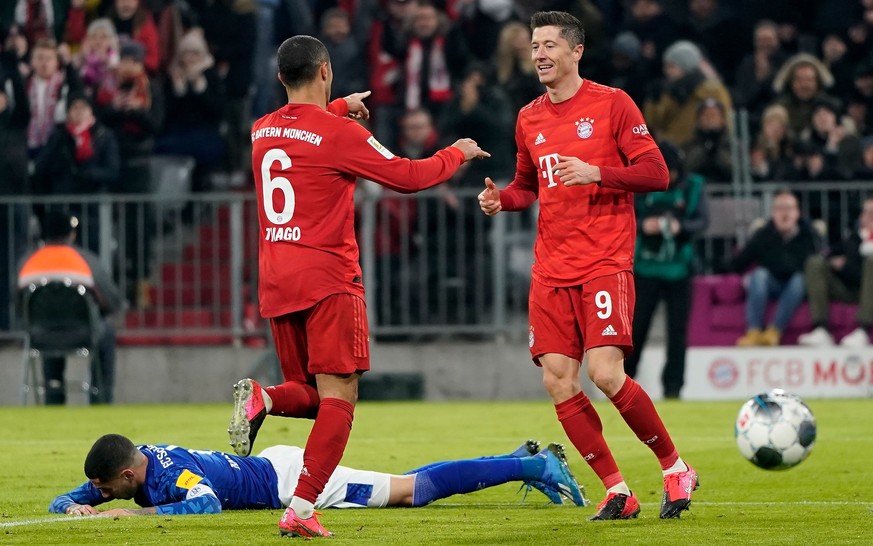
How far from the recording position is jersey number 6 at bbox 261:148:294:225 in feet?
24.4

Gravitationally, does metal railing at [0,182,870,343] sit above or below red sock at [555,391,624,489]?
above

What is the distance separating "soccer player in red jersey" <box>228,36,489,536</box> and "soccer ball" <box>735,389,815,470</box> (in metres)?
2.53

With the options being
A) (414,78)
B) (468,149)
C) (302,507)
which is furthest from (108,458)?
(414,78)

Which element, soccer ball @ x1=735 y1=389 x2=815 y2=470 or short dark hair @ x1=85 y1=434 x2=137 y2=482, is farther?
soccer ball @ x1=735 y1=389 x2=815 y2=470

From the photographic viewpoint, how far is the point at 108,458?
25.4ft

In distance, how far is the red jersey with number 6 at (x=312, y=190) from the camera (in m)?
7.40

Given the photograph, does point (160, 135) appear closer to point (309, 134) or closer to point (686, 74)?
point (686, 74)

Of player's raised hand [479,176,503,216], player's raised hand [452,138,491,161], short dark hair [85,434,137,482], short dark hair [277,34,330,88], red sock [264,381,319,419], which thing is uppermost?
short dark hair [277,34,330,88]

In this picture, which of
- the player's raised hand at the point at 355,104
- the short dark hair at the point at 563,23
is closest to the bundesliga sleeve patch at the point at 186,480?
the player's raised hand at the point at 355,104

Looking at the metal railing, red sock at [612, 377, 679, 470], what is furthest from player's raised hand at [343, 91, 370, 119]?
the metal railing

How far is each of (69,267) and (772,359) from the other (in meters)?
7.01

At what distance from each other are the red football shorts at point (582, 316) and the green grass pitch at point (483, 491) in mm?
821

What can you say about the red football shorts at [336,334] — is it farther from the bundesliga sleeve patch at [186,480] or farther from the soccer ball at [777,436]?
the soccer ball at [777,436]

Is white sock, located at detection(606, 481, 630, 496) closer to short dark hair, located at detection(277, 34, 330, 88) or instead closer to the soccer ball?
the soccer ball
